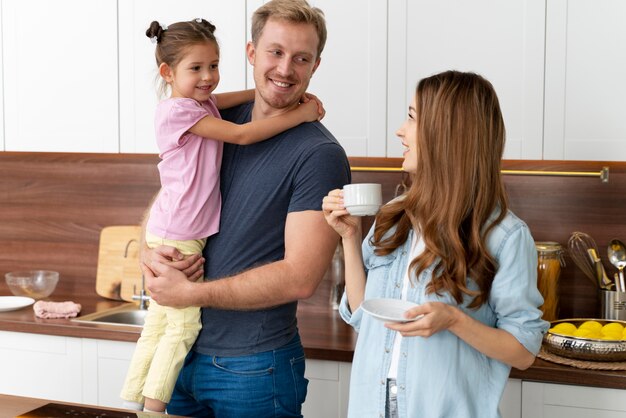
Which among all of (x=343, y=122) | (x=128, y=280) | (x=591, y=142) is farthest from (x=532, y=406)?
(x=128, y=280)

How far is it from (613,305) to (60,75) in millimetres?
2110

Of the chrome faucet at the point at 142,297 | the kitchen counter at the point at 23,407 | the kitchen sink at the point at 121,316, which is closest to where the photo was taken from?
the kitchen counter at the point at 23,407

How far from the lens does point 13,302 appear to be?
3139 millimetres

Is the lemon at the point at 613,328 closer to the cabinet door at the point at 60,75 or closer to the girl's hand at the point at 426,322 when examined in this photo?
the girl's hand at the point at 426,322

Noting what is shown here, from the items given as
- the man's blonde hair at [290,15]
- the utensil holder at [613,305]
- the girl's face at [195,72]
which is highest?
the man's blonde hair at [290,15]

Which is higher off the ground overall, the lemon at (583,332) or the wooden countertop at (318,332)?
the lemon at (583,332)

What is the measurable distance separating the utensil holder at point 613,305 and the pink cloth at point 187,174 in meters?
1.33

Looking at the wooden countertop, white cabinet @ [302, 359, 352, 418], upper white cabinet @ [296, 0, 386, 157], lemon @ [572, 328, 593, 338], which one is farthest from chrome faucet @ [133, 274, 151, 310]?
lemon @ [572, 328, 593, 338]

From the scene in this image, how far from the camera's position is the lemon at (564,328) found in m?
2.48

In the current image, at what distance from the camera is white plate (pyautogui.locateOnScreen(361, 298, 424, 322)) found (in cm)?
154

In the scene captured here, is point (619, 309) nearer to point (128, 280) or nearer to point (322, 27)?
point (322, 27)

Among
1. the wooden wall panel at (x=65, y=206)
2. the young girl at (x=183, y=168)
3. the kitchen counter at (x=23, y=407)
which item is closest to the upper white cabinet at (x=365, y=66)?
A: the wooden wall panel at (x=65, y=206)

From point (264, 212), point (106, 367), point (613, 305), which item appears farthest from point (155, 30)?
point (613, 305)

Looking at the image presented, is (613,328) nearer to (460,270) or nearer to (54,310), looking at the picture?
(460,270)
